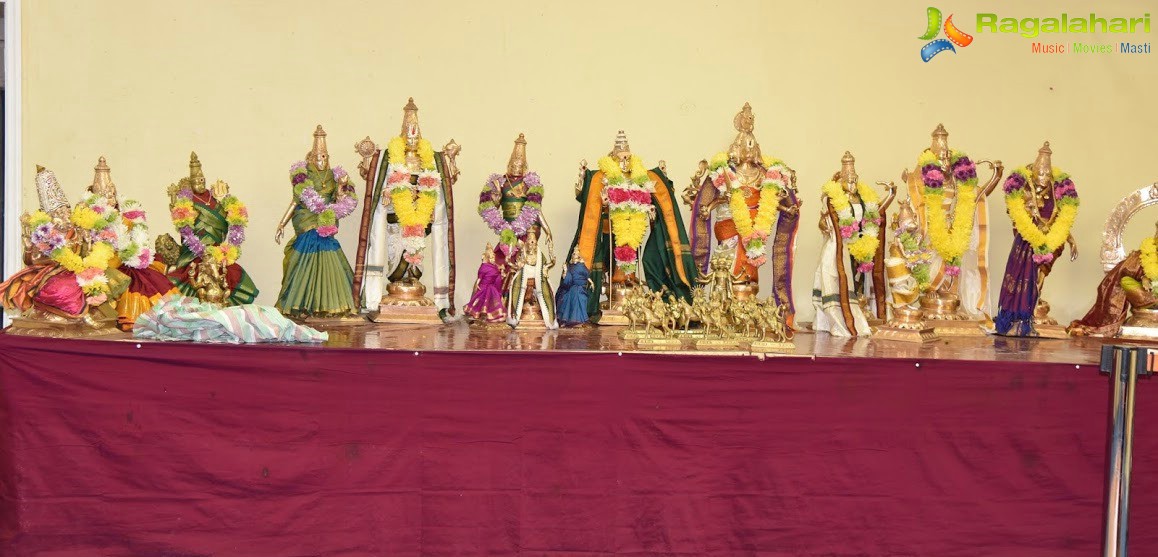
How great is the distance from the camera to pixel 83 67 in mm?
6770

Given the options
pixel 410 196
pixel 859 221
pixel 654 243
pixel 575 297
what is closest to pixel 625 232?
pixel 654 243

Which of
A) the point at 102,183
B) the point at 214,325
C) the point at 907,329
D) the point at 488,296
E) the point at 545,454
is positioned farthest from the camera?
the point at 488,296

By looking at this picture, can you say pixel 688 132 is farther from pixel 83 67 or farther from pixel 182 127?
pixel 83 67

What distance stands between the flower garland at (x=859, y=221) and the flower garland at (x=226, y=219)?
3178 millimetres

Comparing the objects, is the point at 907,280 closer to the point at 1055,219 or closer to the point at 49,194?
the point at 1055,219

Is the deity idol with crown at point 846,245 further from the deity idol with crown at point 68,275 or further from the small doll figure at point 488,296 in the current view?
the deity idol with crown at point 68,275

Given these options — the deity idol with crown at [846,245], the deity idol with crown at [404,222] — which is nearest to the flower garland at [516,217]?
the deity idol with crown at [404,222]

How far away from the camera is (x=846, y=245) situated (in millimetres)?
6445

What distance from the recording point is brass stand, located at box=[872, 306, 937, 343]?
19.2ft

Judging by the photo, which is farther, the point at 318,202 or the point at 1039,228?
the point at 1039,228

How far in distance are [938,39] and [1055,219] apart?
59.5 inches

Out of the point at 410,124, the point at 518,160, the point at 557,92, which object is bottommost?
the point at 518,160

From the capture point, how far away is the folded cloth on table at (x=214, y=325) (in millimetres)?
4930

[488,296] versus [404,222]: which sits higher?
[404,222]
